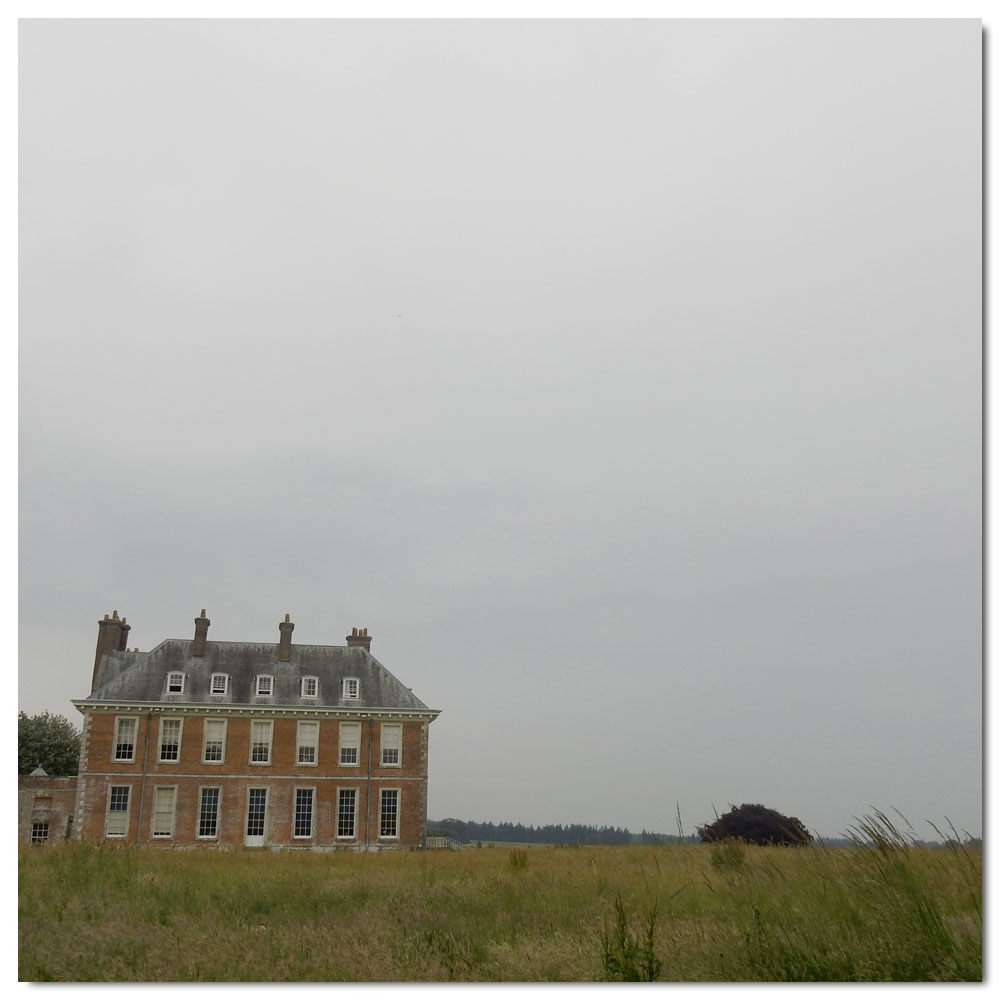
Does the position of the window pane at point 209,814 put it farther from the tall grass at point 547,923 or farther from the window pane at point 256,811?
the tall grass at point 547,923

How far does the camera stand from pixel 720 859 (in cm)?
1182

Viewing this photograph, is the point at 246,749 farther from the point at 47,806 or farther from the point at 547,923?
the point at 547,923

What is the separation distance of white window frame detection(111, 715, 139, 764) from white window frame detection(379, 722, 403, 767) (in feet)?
39.8

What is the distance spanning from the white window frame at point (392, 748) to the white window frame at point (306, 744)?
3306mm

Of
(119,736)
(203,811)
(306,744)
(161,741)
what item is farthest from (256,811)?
(119,736)

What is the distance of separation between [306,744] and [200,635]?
27.3 ft

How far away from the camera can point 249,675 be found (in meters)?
45.8

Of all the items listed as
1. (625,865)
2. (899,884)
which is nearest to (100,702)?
(625,865)

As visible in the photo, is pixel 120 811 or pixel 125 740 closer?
A: pixel 120 811

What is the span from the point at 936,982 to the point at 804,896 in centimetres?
197

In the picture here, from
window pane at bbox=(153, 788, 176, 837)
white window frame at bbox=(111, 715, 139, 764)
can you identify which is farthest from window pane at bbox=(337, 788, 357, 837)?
white window frame at bbox=(111, 715, 139, 764)

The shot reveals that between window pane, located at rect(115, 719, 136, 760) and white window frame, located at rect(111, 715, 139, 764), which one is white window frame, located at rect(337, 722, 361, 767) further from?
window pane, located at rect(115, 719, 136, 760)

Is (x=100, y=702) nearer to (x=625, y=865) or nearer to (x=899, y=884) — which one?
(x=625, y=865)

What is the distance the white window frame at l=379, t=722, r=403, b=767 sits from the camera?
147 feet
